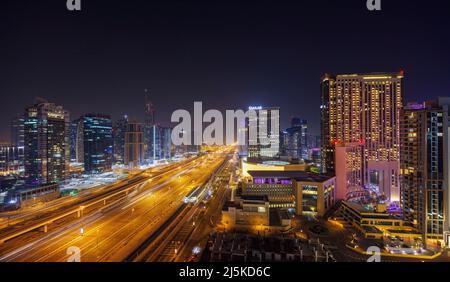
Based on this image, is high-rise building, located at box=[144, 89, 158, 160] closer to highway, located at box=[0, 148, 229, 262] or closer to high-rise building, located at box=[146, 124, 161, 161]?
high-rise building, located at box=[146, 124, 161, 161]

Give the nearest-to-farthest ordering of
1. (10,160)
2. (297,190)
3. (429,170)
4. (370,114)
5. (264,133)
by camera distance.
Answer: (429,170) < (297,190) < (370,114) < (10,160) < (264,133)

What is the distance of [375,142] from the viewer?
95.8ft

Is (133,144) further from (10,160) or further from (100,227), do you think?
(100,227)

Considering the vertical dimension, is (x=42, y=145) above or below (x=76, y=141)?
below

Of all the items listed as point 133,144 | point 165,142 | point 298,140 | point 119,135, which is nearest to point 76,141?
point 119,135

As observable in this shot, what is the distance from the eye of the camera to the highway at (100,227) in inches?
434

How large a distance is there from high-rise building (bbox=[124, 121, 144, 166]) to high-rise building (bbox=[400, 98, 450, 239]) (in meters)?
41.5

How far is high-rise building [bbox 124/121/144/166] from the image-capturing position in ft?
146

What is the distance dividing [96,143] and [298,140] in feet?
161

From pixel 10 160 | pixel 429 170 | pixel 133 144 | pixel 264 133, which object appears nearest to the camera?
pixel 429 170

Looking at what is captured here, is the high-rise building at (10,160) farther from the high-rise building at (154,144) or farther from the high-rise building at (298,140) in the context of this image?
the high-rise building at (298,140)

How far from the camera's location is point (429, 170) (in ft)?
45.6

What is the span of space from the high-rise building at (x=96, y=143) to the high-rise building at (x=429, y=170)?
130ft
